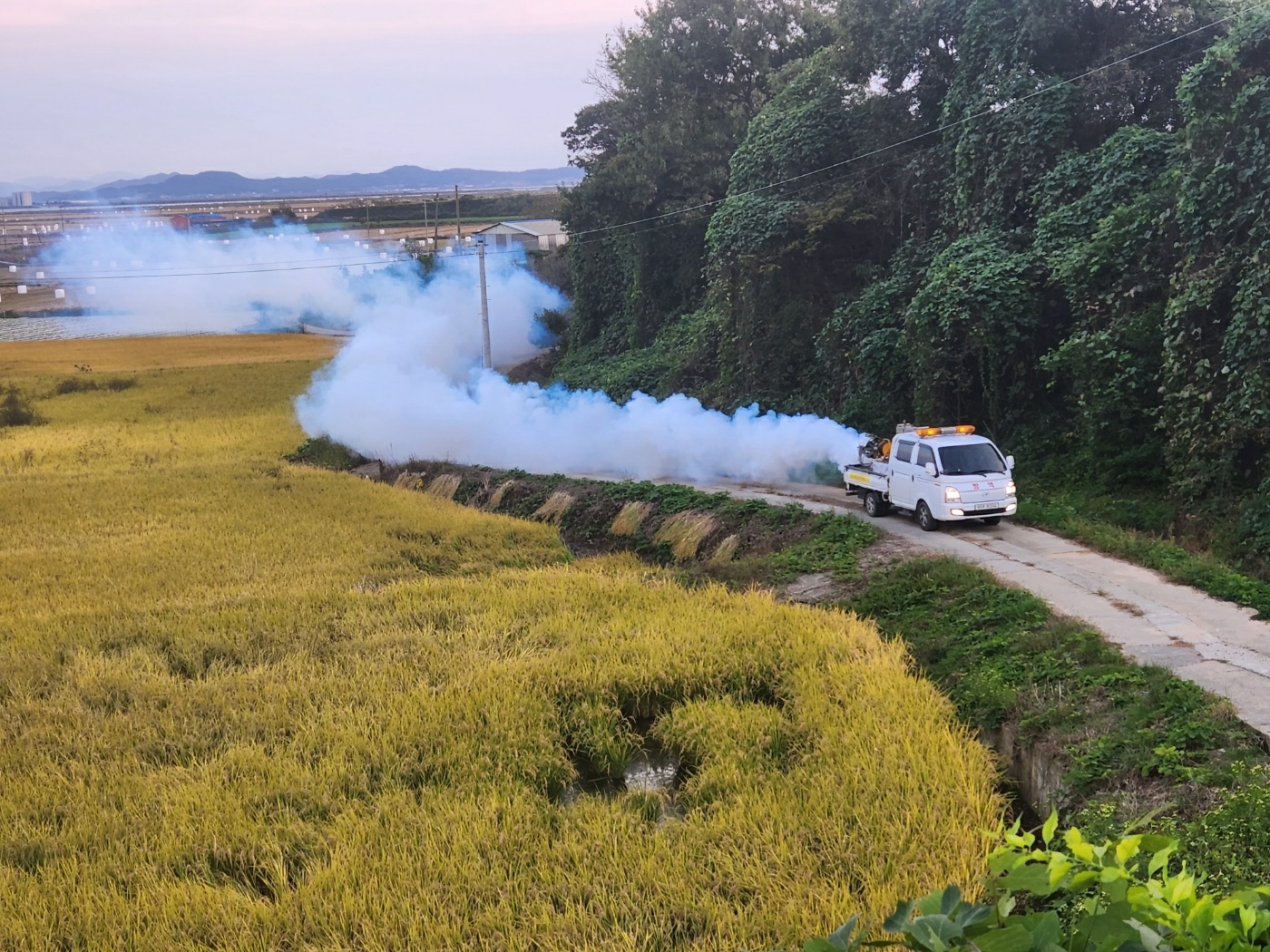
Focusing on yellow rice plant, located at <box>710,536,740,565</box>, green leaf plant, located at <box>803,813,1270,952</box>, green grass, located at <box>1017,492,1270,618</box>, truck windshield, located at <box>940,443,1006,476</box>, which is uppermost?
green leaf plant, located at <box>803,813,1270,952</box>

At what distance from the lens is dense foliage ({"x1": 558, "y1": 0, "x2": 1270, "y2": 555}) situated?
623 inches

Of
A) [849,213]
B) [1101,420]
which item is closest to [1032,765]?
[1101,420]

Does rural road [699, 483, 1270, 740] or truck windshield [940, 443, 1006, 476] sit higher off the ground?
truck windshield [940, 443, 1006, 476]

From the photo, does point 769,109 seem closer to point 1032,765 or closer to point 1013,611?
point 1013,611

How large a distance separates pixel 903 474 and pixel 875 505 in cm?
106

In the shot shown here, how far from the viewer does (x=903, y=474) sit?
17.8 metres

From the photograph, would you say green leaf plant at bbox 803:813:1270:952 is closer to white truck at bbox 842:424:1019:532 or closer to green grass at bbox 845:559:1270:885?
green grass at bbox 845:559:1270:885

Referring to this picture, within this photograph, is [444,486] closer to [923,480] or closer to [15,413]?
[923,480]

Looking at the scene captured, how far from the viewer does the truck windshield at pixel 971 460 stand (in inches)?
665

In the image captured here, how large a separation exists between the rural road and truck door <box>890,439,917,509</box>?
0.44 meters

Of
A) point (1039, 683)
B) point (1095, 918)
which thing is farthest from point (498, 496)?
point (1095, 918)

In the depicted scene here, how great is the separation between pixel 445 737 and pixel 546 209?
91.6 meters

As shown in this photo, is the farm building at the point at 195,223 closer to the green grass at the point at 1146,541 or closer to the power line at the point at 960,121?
the power line at the point at 960,121

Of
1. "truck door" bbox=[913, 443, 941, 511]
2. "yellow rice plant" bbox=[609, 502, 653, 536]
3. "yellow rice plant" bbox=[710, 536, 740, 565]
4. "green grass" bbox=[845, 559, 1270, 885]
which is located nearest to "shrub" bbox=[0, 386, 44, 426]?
"yellow rice plant" bbox=[609, 502, 653, 536]
